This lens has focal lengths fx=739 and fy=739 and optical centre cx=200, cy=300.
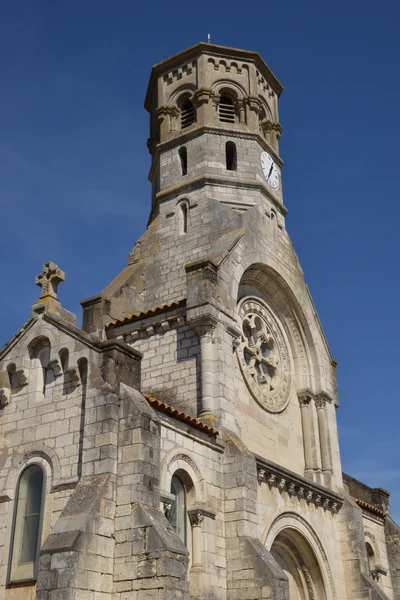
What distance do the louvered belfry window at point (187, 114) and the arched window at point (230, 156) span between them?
152 centimetres

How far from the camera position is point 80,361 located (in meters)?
14.1

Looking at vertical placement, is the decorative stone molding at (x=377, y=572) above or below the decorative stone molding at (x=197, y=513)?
above

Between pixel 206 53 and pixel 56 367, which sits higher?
pixel 206 53

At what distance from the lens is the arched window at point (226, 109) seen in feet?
78.3

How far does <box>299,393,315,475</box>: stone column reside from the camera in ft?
70.1

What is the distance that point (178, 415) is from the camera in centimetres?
1508

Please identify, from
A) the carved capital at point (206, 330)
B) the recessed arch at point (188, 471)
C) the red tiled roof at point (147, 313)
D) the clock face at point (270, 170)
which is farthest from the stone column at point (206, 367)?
the clock face at point (270, 170)

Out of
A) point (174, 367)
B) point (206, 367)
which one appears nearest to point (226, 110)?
point (174, 367)

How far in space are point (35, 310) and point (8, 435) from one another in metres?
2.59

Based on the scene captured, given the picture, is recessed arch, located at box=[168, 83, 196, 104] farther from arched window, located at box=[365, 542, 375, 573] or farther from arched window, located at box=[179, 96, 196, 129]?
arched window, located at box=[365, 542, 375, 573]

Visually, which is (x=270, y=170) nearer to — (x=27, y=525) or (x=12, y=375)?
(x=12, y=375)

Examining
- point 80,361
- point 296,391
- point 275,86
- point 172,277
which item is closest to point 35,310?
point 80,361

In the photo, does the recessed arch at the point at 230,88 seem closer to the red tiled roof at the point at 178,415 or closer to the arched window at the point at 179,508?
the red tiled roof at the point at 178,415

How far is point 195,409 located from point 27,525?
4876 mm
